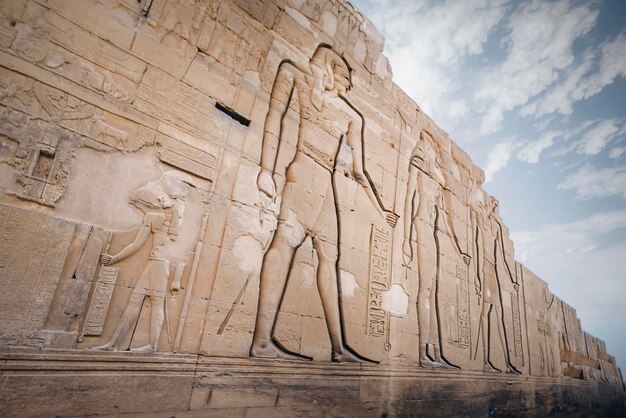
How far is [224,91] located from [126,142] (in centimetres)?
→ 110

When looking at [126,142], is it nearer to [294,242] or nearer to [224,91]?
[224,91]

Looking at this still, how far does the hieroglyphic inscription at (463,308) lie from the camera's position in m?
5.88

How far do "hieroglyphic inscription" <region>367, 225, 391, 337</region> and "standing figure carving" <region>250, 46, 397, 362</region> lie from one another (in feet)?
1.39

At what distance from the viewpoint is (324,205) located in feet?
13.3

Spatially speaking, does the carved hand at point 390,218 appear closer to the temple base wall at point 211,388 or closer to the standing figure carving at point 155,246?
the temple base wall at point 211,388

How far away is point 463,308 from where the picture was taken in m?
6.12

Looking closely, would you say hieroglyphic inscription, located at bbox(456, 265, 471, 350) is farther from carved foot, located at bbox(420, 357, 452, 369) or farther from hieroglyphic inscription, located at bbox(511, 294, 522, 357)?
hieroglyphic inscription, located at bbox(511, 294, 522, 357)

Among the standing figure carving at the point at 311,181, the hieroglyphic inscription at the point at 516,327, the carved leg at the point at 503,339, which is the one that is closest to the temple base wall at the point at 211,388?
the standing figure carving at the point at 311,181

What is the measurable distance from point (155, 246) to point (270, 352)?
1436 mm

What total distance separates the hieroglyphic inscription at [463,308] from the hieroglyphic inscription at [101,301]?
548cm

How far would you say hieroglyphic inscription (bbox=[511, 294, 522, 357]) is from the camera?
7.57 metres

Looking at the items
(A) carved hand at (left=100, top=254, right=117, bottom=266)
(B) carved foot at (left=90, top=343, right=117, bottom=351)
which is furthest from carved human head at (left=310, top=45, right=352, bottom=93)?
(B) carved foot at (left=90, top=343, right=117, bottom=351)

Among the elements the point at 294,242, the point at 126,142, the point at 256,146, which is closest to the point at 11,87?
the point at 126,142

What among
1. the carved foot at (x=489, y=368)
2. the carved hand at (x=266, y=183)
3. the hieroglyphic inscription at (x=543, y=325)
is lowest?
the carved foot at (x=489, y=368)
